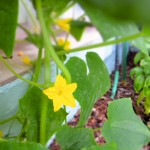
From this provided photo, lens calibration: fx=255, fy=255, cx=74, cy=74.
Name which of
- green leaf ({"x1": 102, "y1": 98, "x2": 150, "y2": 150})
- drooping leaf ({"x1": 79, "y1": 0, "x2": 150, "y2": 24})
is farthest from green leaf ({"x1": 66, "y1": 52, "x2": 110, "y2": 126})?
drooping leaf ({"x1": 79, "y1": 0, "x2": 150, "y2": 24})

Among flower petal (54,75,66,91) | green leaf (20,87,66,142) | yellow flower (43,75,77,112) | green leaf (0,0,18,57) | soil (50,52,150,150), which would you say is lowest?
soil (50,52,150,150)

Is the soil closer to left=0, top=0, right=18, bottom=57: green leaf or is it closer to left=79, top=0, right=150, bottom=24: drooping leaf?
left=0, top=0, right=18, bottom=57: green leaf

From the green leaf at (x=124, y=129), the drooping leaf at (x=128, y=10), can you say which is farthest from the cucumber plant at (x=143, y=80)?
the drooping leaf at (x=128, y=10)

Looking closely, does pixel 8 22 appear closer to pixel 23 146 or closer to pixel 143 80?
pixel 23 146

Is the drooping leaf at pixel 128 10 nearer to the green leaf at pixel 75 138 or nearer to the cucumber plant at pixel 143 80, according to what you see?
the green leaf at pixel 75 138

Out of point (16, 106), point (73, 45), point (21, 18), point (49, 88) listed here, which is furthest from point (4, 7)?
point (21, 18)

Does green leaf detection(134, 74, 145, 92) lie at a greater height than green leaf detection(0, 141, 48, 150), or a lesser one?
lesser
